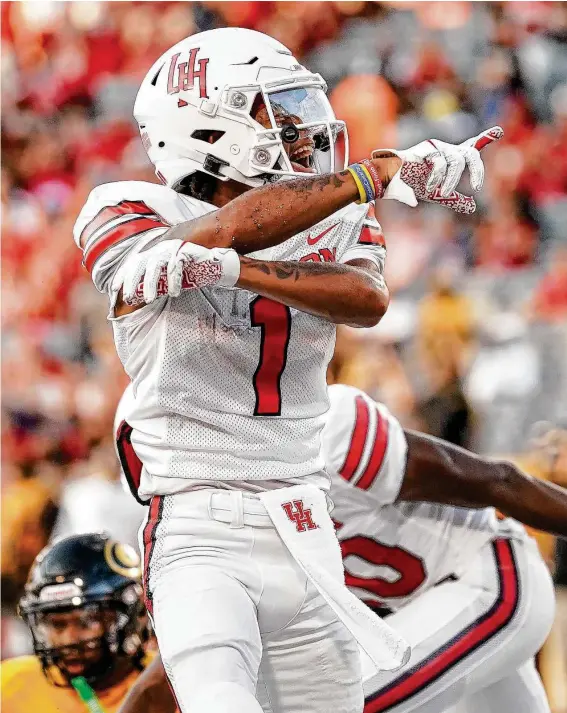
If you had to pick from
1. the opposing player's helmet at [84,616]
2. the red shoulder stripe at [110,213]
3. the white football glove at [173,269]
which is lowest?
the opposing player's helmet at [84,616]

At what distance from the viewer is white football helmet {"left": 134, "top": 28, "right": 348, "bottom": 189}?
2.09 m

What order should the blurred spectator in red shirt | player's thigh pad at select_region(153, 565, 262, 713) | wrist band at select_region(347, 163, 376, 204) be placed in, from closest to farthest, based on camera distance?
player's thigh pad at select_region(153, 565, 262, 713) < wrist band at select_region(347, 163, 376, 204) < the blurred spectator in red shirt

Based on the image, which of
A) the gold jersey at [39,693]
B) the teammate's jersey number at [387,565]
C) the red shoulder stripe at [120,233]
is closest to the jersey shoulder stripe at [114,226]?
the red shoulder stripe at [120,233]

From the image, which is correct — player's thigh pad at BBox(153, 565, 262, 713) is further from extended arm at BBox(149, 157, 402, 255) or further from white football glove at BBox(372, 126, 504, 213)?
white football glove at BBox(372, 126, 504, 213)

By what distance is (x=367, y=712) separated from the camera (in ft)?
8.34

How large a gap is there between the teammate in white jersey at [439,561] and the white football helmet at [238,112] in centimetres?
74

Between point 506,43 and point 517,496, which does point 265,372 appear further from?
point 506,43

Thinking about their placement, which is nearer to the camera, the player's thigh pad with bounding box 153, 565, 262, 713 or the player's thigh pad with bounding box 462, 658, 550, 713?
the player's thigh pad with bounding box 153, 565, 262, 713

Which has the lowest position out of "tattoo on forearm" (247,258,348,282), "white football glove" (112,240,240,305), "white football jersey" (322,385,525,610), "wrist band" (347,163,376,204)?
"white football jersey" (322,385,525,610)

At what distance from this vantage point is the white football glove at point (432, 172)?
1.94 m

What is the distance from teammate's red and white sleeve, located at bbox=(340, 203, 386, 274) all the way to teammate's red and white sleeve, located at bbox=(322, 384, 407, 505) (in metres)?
0.52

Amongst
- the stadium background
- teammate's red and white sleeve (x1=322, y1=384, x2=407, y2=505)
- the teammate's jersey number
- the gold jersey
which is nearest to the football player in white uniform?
teammate's red and white sleeve (x1=322, y1=384, x2=407, y2=505)

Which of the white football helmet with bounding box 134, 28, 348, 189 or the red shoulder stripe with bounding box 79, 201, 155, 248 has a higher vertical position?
the white football helmet with bounding box 134, 28, 348, 189

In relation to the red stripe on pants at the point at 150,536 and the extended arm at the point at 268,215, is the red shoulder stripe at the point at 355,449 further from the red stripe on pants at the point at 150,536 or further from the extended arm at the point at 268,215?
the extended arm at the point at 268,215
